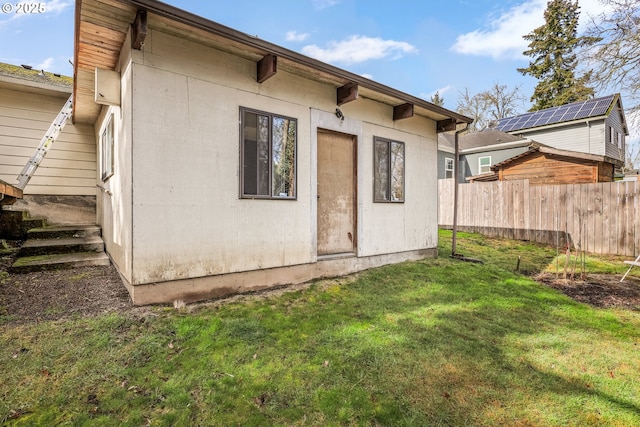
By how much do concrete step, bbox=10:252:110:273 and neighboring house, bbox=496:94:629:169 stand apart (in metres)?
21.0

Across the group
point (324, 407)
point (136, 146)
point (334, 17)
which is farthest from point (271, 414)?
point (334, 17)

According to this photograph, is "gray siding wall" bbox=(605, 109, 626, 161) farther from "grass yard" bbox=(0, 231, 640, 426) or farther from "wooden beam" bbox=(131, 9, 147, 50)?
"wooden beam" bbox=(131, 9, 147, 50)

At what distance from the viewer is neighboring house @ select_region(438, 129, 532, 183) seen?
16703mm

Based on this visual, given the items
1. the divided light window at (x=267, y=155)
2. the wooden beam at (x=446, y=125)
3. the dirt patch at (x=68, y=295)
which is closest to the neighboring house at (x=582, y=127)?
the wooden beam at (x=446, y=125)

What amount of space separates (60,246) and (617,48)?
13.1 metres

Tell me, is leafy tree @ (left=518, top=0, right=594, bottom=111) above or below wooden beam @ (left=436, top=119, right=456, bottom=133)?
above

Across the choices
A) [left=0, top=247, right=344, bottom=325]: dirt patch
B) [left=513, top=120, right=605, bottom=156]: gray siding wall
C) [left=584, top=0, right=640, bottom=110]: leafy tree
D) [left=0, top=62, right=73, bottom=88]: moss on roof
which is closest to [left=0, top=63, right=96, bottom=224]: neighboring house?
[left=0, top=62, right=73, bottom=88]: moss on roof

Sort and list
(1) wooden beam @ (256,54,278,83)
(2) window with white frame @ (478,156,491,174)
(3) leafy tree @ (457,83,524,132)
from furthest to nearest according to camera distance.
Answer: (3) leafy tree @ (457,83,524,132)
(2) window with white frame @ (478,156,491,174)
(1) wooden beam @ (256,54,278,83)

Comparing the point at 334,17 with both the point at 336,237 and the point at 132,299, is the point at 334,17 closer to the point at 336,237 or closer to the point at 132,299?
the point at 336,237

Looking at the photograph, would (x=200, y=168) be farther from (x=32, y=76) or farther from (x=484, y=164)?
(x=484, y=164)

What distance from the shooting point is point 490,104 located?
27.5m

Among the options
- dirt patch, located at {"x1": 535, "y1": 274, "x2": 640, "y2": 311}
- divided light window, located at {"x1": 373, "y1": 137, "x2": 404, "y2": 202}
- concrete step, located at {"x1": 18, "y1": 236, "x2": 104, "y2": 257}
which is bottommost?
dirt patch, located at {"x1": 535, "y1": 274, "x2": 640, "y2": 311}

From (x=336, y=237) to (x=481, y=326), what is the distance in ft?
8.86

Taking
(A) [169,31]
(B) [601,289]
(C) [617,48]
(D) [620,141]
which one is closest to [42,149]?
(A) [169,31]
